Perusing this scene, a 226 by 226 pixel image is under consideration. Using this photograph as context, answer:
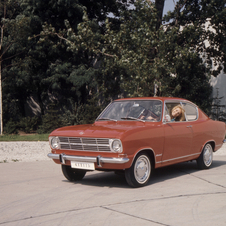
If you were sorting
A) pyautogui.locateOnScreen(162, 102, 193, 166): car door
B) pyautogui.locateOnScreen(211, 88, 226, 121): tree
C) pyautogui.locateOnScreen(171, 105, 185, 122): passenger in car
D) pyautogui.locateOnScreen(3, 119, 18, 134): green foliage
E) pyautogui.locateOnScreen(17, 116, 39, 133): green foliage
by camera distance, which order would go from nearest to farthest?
pyautogui.locateOnScreen(162, 102, 193, 166): car door → pyautogui.locateOnScreen(171, 105, 185, 122): passenger in car → pyautogui.locateOnScreen(3, 119, 18, 134): green foliage → pyautogui.locateOnScreen(211, 88, 226, 121): tree → pyautogui.locateOnScreen(17, 116, 39, 133): green foliage

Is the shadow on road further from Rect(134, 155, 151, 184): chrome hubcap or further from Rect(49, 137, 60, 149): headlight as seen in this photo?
Rect(49, 137, 60, 149): headlight

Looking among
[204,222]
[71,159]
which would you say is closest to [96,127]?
[71,159]

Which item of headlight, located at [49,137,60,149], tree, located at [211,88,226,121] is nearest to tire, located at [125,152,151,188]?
headlight, located at [49,137,60,149]

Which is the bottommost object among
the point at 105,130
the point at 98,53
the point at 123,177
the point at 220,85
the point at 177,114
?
the point at 123,177

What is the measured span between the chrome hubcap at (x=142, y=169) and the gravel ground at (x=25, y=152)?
5018mm

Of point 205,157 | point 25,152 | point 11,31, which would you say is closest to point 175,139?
point 205,157

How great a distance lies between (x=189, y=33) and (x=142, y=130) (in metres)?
11.7

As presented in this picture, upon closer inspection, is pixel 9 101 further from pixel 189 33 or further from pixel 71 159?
pixel 71 159

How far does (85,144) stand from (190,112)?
301 cm

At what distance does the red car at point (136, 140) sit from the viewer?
6.39m

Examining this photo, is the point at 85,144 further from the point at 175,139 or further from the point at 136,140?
the point at 175,139

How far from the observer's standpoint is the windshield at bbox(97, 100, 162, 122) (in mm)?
7524

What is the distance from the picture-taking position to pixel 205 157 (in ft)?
28.7

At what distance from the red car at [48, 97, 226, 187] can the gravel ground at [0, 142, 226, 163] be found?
4.07 m
